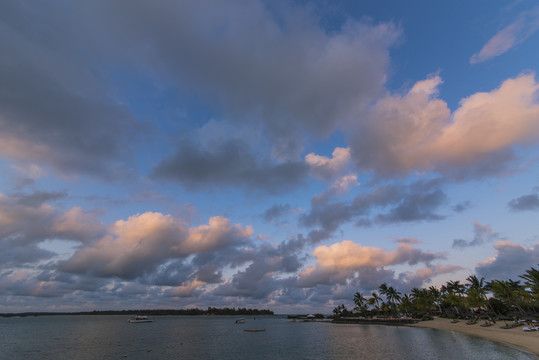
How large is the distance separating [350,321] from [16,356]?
18201cm

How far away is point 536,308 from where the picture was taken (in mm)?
97375

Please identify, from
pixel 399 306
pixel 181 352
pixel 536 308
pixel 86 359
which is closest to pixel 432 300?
pixel 399 306

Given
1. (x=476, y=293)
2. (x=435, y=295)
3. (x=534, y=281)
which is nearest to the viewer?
(x=534, y=281)

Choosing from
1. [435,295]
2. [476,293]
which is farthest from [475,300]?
[435,295]

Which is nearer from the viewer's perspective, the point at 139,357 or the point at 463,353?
the point at 463,353

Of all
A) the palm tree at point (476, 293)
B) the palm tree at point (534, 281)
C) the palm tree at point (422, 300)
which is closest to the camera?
the palm tree at point (534, 281)

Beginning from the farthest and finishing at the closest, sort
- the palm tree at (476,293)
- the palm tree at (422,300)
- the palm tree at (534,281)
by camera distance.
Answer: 1. the palm tree at (422,300)
2. the palm tree at (476,293)
3. the palm tree at (534,281)

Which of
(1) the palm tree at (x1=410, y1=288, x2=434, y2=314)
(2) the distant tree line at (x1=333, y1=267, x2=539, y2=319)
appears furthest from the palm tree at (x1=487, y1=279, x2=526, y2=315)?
(1) the palm tree at (x1=410, y1=288, x2=434, y2=314)

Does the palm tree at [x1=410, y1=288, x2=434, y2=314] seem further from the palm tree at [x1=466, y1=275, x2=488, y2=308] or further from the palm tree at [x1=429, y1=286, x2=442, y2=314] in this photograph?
the palm tree at [x1=466, y1=275, x2=488, y2=308]

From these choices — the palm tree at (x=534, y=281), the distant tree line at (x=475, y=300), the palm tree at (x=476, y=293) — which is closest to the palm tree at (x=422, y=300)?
the distant tree line at (x=475, y=300)

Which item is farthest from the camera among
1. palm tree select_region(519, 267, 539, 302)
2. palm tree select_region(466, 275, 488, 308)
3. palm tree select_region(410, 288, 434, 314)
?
palm tree select_region(410, 288, 434, 314)

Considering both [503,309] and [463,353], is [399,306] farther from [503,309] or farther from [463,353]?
[463,353]

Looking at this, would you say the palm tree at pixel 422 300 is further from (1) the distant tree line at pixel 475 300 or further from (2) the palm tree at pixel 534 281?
(2) the palm tree at pixel 534 281

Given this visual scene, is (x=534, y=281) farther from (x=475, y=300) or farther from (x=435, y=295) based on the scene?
(x=435, y=295)
